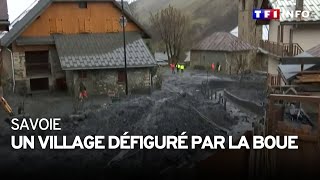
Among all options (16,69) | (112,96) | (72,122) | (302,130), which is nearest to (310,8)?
(112,96)

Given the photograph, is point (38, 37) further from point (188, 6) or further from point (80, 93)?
point (188, 6)

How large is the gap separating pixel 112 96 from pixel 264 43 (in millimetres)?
10471

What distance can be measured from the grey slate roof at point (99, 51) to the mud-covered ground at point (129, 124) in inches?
84.7

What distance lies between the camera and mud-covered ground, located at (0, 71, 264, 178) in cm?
1362

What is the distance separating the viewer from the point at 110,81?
26016 mm

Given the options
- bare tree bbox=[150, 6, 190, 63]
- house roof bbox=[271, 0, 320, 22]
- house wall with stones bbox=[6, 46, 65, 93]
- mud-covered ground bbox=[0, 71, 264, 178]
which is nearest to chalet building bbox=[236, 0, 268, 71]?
bare tree bbox=[150, 6, 190, 63]

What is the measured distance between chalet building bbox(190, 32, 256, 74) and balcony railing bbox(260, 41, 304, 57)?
670 inches

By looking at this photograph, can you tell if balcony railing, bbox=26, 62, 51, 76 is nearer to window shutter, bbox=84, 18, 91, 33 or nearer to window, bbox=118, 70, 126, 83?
window shutter, bbox=84, 18, 91, 33

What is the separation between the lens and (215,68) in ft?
147

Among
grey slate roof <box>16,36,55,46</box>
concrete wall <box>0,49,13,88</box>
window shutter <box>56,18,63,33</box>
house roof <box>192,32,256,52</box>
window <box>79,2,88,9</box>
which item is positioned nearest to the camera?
grey slate roof <box>16,36,55,46</box>

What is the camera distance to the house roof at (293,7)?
879 inches

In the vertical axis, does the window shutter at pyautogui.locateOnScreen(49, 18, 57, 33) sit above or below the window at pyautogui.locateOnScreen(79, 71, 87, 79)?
above

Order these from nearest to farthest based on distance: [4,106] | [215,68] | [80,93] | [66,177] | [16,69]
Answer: [66,177], [4,106], [80,93], [16,69], [215,68]

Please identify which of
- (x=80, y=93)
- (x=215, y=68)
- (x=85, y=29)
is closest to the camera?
(x=80, y=93)
